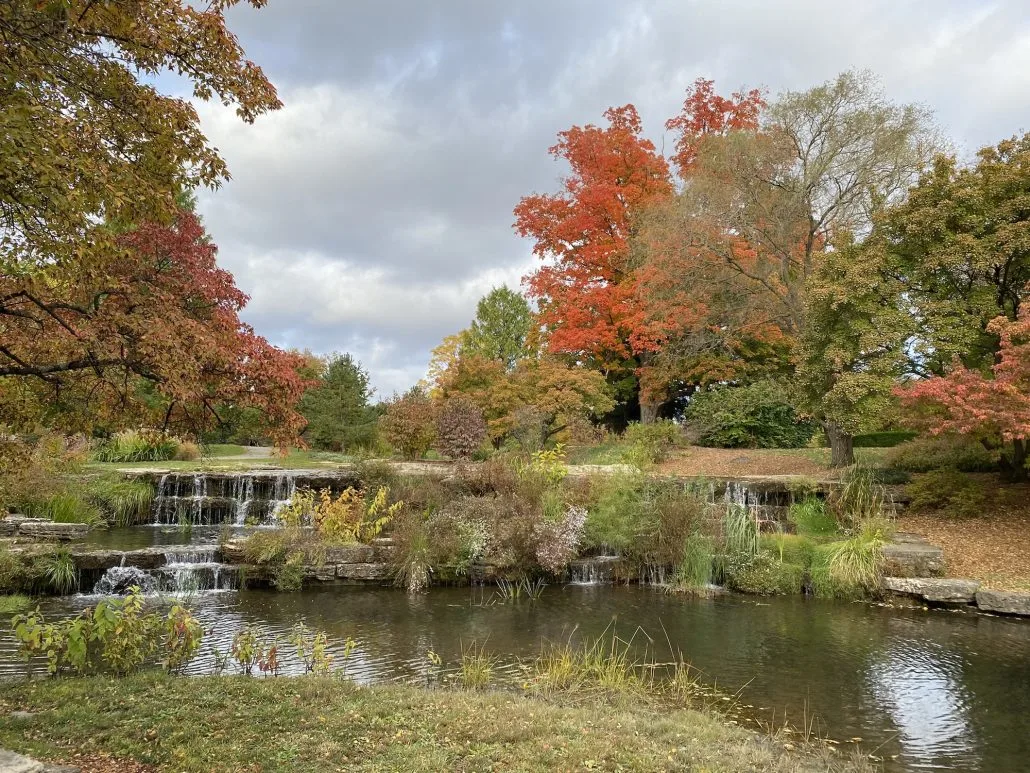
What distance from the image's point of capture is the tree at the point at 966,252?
35.6 ft

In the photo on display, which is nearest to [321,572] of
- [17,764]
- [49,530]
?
[49,530]

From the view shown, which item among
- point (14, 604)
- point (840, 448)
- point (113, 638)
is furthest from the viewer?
point (840, 448)

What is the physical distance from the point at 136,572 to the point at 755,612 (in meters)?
8.74

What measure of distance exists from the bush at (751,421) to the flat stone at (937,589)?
10.4m

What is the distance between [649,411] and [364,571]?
13.9 m

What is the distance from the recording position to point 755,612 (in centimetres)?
894

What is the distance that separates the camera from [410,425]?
1884 cm

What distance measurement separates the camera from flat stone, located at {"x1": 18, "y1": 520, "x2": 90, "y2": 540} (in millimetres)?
10875

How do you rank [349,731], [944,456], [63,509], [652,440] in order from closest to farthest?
[349,731], [63,509], [944,456], [652,440]

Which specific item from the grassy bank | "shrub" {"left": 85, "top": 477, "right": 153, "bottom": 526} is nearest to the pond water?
the grassy bank

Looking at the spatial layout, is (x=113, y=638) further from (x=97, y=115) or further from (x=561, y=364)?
(x=561, y=364)

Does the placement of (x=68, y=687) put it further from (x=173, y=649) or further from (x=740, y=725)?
(x=740, y=725)

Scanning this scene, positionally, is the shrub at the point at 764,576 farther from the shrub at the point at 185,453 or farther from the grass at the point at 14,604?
the shrub at the point at 185,453

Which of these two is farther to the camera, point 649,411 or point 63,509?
point 649,411
